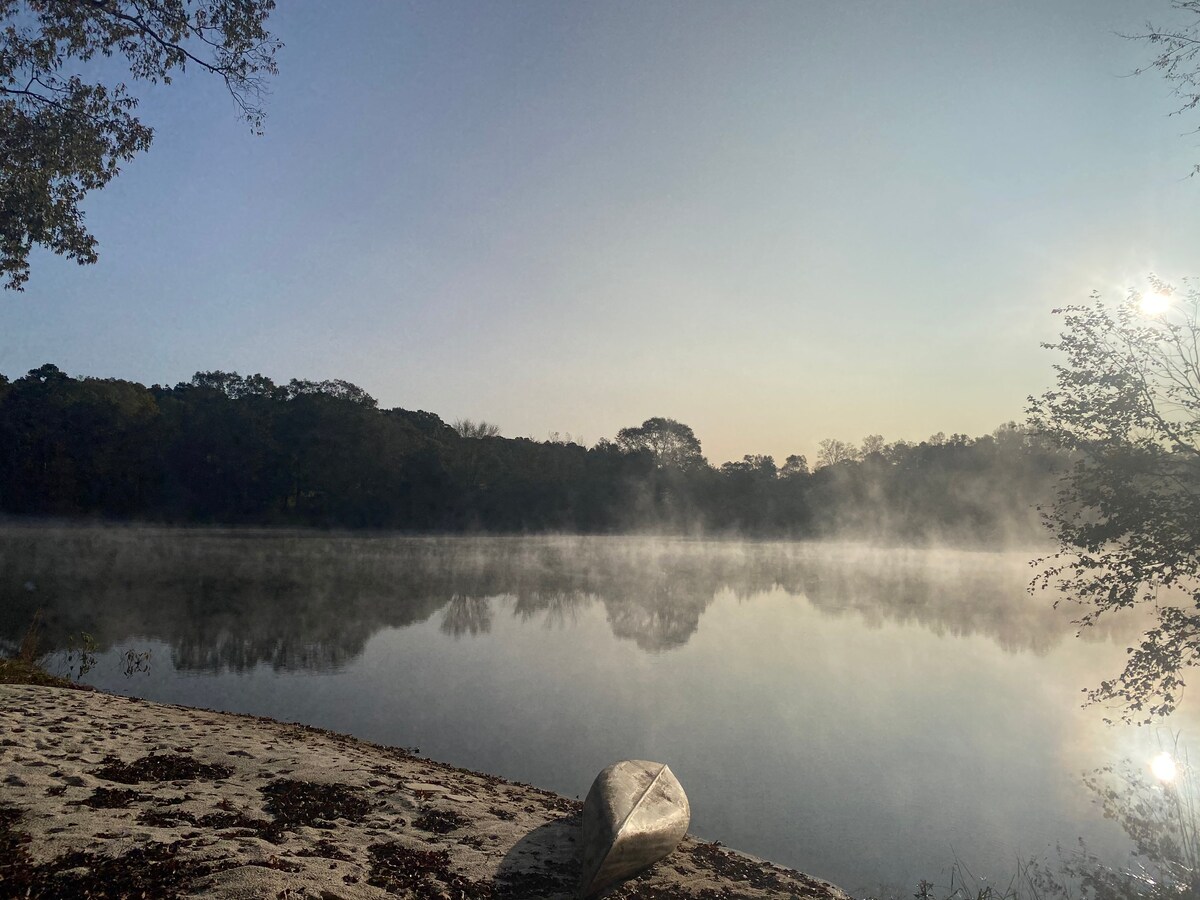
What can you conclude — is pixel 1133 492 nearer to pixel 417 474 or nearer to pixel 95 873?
pixel 95 873

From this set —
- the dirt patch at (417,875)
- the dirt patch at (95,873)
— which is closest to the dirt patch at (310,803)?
the dirt patch at (417,875)

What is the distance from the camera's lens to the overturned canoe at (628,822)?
5.84m

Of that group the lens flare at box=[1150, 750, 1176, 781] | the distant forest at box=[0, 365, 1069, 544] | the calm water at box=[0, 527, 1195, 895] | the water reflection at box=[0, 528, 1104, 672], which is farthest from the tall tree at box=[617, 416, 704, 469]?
Result: the lens flare at box=[1150, 750, 1176, 781]

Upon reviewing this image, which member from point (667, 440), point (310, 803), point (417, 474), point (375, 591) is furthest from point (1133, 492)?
point (667, 440)

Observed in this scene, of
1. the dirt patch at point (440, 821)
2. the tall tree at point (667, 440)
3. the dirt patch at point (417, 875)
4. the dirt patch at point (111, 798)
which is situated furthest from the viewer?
the tall tree at point (667, 440)

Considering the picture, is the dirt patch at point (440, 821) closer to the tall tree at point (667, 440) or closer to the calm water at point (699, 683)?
the calm water at point (699, 683)

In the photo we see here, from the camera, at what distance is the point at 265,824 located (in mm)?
5668

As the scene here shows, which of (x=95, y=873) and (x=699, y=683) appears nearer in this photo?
(x=95, y=873)

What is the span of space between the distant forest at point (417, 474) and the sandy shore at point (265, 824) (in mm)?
55156

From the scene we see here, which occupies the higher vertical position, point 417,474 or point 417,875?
point 417,474

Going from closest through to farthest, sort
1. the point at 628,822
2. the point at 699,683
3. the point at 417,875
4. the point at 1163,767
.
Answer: the point at 417,875
the point at 628,822
the point at 1163,767
the point at 699,683

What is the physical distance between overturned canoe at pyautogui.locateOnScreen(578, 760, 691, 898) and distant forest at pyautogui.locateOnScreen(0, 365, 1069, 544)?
5915 centimetres

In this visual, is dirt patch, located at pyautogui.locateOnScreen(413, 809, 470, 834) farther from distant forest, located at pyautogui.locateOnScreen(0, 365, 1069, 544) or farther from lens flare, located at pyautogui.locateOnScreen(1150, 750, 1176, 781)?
distant forest, located at pyautogui.locateOnScreen(0, 365, 1069, 544)

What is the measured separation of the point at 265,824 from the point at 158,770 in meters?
1.61
